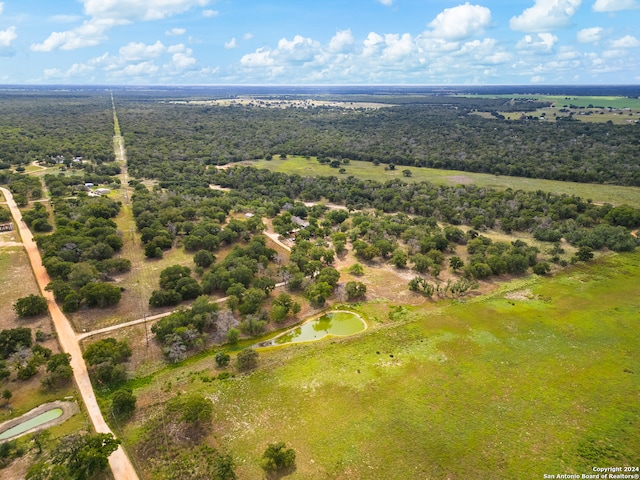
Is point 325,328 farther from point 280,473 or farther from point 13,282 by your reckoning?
point 13,282

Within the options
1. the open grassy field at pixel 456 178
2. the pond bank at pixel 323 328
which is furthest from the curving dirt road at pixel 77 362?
the open grassy field at pixel 456 178

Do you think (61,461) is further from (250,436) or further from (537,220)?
(537,220)

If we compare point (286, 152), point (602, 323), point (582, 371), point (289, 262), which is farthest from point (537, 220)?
point (286, 152)

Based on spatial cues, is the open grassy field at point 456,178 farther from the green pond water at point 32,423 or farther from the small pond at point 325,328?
the green pond water at point 32,423

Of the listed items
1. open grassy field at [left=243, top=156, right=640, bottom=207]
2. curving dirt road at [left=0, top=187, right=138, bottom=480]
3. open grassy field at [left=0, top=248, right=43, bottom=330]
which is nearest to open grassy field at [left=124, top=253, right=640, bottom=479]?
curving dirt road at [left=0, top=187, right=138, bottom=480]

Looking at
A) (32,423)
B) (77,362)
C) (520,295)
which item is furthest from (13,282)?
(520,295)
